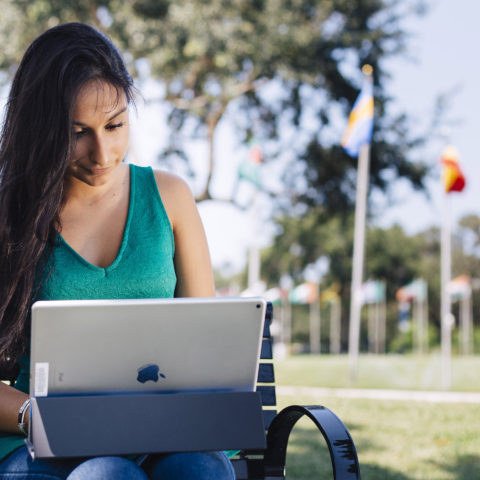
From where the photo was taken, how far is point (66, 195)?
81.1 inches

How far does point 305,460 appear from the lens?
459cm

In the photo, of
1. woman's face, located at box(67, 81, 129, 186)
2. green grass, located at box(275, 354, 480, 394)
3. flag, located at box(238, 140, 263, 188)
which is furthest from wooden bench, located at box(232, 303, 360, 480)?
flag, located at box(238, 140, 263, 188)

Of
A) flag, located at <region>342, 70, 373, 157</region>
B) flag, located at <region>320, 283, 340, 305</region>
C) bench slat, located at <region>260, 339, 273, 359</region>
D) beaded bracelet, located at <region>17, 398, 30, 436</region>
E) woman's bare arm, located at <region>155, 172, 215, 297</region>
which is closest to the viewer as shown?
beaded bracelet, located at <region>17, 398, 30, 436</region>

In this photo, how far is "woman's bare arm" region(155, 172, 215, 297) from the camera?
209 cm

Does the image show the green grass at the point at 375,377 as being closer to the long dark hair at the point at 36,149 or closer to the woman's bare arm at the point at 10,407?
the long dark hair at the point at 36,149

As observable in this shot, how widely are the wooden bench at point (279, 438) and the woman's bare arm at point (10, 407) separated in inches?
7.4

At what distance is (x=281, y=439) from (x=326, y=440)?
13.3 inches

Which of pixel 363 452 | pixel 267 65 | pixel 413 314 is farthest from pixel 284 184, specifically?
pixel 413 314

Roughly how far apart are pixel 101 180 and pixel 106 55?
1.10 ft

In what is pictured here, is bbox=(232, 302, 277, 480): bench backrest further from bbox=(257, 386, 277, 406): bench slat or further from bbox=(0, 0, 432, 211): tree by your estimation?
bbox=(0, 0, 432, 211): tree

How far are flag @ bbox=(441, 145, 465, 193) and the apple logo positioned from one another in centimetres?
1223

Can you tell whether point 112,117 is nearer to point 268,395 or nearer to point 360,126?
point 268,395

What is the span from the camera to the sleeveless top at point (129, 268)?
1877mm

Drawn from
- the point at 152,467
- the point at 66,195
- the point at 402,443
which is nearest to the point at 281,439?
the point at 152,467
